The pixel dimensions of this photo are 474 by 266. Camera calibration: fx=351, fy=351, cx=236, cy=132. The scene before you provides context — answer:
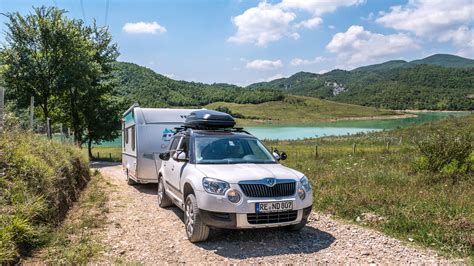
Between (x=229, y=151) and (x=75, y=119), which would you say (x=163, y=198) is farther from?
(x=75, y=119)

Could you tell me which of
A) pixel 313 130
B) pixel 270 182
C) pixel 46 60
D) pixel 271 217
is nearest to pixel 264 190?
pixel 270 182

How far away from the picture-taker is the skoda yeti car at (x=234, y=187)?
5.37 m

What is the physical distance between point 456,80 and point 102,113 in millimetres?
204191

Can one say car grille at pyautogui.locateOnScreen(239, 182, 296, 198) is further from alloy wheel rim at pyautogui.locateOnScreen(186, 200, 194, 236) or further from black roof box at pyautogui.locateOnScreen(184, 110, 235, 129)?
black roof box at pyautogui.locateOnScreen(184, 110, 235, 129)

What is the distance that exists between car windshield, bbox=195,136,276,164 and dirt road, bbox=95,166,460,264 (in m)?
1.31

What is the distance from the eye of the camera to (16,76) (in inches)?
957

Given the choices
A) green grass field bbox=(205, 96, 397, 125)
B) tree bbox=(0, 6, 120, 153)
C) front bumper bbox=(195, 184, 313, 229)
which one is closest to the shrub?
front bumper bbox=(195, 184, 313, 229)

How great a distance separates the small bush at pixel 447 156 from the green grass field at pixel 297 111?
10578cm

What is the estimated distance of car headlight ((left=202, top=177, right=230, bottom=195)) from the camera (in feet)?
17.8

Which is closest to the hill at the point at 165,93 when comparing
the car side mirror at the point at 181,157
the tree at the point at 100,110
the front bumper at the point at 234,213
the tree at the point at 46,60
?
the tree at the point at 100,110

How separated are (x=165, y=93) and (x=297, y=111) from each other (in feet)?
191

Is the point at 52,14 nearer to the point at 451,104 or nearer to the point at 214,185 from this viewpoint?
the point at 214,185

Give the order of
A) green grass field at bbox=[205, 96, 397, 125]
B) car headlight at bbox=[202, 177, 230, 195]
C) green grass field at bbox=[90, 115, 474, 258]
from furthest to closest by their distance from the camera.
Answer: green grass field at bbox=[205, 96, 397, 125] → green grass field at bbox=[90, 115, 474, 258] → car headlight at bbox=[202, 177, 230, 195]

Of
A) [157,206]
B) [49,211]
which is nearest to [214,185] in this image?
[49,211]
